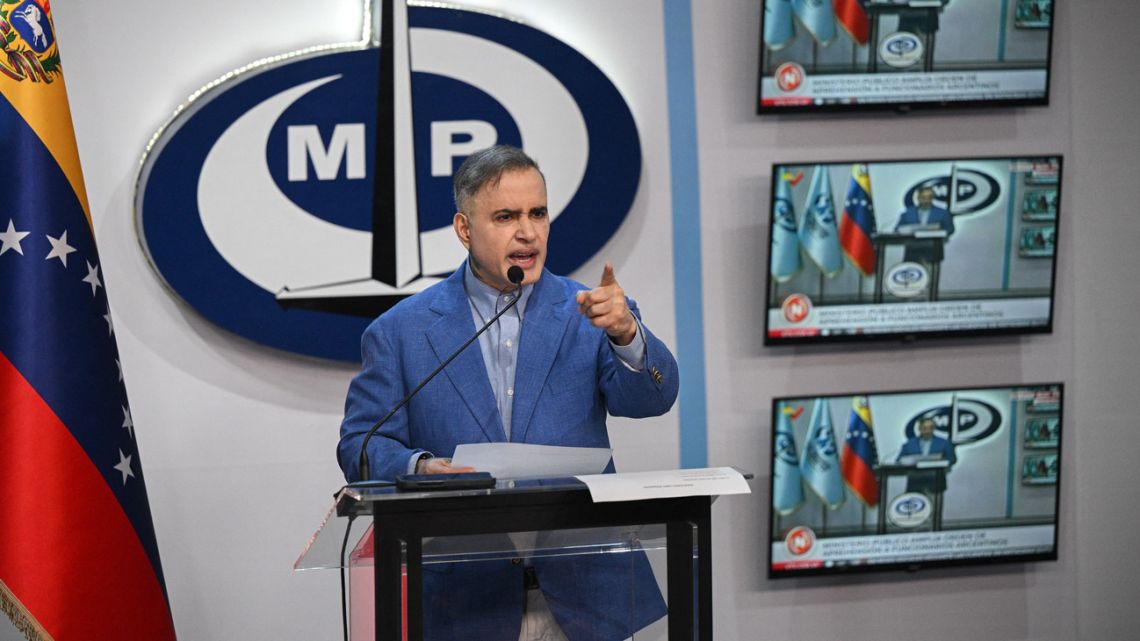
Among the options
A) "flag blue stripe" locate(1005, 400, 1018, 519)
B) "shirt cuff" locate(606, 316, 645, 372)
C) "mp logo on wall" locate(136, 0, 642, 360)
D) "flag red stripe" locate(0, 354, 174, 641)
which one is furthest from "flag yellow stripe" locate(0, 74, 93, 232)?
"flag blue stripe" locate(1005, 400, 1018, 519)

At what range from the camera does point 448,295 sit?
268cm

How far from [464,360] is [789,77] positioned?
182 cm

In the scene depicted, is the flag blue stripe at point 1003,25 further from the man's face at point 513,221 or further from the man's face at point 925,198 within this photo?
the man's face at point 513,221

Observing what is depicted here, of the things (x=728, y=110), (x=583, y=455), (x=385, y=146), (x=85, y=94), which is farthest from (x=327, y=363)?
(x=583, y=455)

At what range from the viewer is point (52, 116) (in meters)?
3.16

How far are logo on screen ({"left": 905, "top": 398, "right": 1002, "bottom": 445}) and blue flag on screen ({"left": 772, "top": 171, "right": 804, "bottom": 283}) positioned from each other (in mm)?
661

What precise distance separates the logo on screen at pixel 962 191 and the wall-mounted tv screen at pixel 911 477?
62 cm

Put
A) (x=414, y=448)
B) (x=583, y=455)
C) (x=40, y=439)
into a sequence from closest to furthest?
(x=583, y=455)
(x=414, y=448)
(x=40, y=439)

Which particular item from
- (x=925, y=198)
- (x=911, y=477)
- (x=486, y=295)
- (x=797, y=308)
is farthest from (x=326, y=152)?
(x=911, y=477)

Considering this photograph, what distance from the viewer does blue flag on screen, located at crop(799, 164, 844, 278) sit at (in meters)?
3.81

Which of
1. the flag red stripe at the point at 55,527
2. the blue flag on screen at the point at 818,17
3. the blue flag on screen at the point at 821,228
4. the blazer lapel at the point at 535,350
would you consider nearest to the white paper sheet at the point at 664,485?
the blazer lapel at the point at 535,350

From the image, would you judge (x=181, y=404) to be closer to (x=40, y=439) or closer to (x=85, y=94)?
(x=40, y=439)

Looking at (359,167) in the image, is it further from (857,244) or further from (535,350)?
(857,244)

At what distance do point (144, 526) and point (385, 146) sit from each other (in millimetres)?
1355
